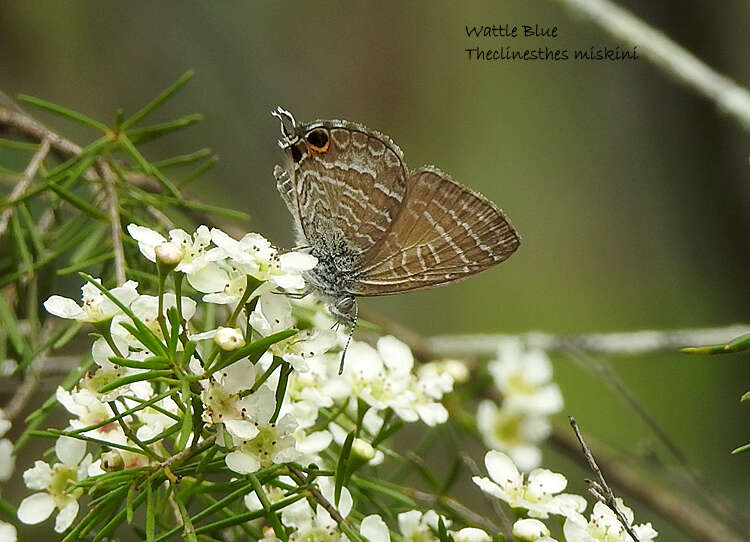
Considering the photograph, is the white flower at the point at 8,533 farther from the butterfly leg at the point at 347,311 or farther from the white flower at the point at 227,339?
the butterfly leg at the point at 347,311

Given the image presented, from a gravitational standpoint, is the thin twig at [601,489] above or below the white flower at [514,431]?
above

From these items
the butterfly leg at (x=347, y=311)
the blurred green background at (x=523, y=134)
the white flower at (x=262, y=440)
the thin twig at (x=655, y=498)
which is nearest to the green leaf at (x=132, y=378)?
the white flower at (x=262, y=440)

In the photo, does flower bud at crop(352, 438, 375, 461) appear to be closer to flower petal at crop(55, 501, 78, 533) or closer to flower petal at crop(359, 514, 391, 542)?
flower petal at crop(359, 514, 391, 542)

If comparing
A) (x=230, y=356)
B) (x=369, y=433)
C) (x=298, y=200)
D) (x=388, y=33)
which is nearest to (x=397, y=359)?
(x=369, y=433)

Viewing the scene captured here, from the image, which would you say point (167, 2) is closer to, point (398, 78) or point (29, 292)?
point (398, 78)

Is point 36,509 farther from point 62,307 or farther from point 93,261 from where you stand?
point 93,261

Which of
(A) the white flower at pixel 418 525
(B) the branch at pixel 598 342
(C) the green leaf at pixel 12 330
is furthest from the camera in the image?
(B) the branch at pixel 598 342

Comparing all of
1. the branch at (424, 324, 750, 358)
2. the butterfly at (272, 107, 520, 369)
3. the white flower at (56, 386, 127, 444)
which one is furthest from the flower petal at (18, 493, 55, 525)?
the branch at (424, 324, 750, 358)
